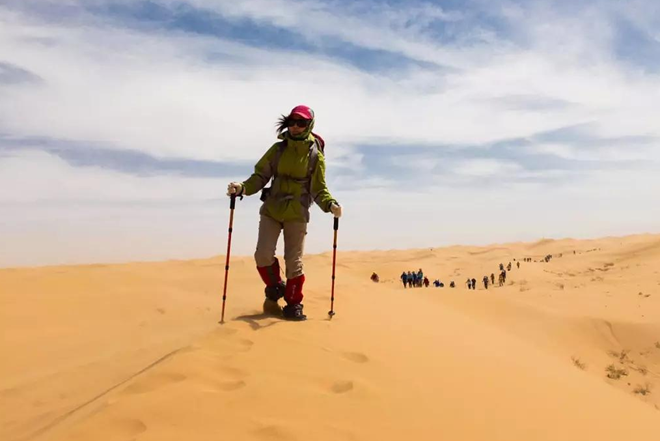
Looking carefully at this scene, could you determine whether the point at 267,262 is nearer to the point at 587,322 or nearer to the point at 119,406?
the point at 119,406

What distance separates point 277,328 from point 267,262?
1.06 metres

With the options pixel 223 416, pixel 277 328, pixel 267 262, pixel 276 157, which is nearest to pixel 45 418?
pixel 223 416

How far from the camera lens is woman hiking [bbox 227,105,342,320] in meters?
4.77

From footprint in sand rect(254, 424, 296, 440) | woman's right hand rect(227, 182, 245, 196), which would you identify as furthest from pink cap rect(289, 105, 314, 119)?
footprint in sand rect(254, 424, 296, 440)

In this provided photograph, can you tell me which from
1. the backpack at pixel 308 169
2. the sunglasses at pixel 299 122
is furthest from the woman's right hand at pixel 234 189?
the sunglasses at pixel 299 122

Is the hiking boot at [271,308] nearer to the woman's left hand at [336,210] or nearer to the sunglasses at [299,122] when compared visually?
the woman's left hand at [336,210]

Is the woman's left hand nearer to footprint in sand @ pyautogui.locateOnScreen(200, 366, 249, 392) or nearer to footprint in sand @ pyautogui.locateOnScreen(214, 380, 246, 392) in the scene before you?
footprint in sand @ pyautogui.locateOnScreen(200, 366, 249, 392)

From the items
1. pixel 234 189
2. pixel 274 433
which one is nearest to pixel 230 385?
pixel 274 433

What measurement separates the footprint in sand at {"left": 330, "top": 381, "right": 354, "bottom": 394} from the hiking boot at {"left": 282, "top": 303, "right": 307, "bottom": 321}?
1.64 meters

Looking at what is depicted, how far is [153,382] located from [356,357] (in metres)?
1.38

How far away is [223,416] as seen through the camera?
231 cm

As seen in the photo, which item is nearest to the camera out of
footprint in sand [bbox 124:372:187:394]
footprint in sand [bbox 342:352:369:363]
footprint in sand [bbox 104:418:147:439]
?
footprint in sand [bbox 104:418:147:439]

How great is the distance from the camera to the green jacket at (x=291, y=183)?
4.80m

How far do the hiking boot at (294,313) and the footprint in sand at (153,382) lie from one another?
1.85 metres
